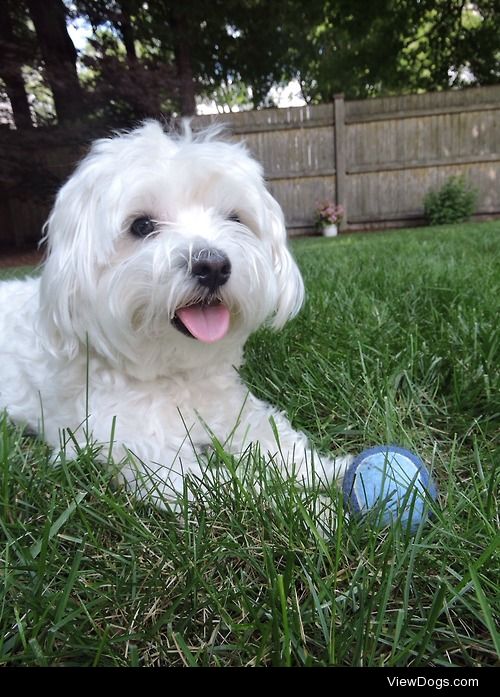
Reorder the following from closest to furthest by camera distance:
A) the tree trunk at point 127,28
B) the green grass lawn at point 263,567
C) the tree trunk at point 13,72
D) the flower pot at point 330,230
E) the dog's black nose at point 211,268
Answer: the green grass lawn at point 263,567 → the dog's black nose at point 211,268 → the tree trunk at point 13,72 → the flower pot at point 330,230 → the tree trunk at point 127,28

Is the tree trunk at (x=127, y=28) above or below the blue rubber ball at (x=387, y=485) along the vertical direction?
above

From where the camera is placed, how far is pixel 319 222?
10.9 m

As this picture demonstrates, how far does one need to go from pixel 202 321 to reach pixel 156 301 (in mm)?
164

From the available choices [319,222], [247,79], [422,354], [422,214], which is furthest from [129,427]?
[247,79]

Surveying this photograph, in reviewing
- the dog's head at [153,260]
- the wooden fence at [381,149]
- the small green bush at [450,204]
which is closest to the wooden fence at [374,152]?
the wooden fence at [381,149]

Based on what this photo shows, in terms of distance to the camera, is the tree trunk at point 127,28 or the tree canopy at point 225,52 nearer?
the tree canopy at point 225,52

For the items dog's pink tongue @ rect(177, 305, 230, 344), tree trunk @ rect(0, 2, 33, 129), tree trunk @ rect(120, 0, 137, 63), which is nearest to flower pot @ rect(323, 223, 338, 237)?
tree trunk @ rect(120, 0, 137, 63)

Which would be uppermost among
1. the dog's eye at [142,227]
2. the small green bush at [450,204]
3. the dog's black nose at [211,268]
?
the dog's eye at [142,227]

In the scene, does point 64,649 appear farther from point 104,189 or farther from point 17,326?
point 17,326

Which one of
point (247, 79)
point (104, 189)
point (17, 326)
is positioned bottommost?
point (17, 326)

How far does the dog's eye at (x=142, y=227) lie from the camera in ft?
5.66

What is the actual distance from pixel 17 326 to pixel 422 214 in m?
10.4

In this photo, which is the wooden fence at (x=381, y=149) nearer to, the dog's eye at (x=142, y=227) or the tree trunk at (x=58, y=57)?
the tree trunk at (x=58, y=57)
